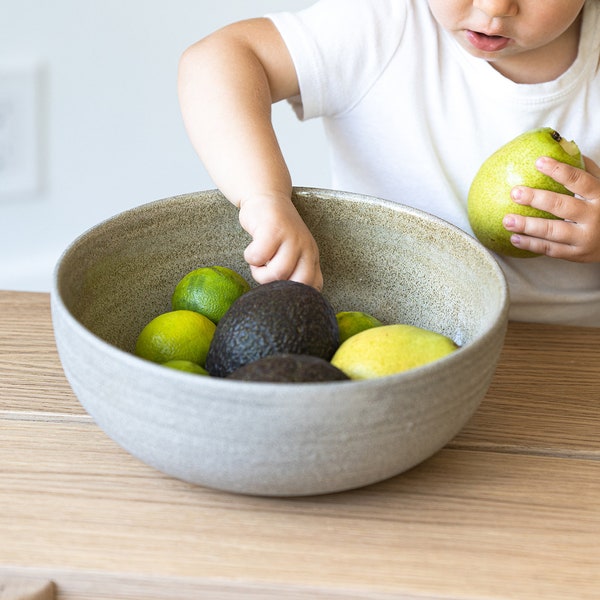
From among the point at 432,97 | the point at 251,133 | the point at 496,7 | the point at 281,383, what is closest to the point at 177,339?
the point at 281,383

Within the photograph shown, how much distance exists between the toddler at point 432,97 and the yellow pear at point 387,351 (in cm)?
31

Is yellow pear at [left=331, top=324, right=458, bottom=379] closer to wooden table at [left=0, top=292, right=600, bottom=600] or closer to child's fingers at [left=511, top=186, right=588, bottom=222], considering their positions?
wooden table at [left=0, top=292, right=600, bottom=600]

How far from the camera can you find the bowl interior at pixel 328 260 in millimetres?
754

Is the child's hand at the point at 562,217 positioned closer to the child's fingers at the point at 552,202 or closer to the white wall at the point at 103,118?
the child's fingers at the point at 552,202

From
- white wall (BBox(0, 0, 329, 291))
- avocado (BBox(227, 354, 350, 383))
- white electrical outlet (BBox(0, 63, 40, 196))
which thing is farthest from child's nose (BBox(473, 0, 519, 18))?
white electrical outlet (BBox(0, 63, 40, 196))

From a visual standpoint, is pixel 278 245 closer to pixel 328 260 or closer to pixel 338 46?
pixel 328 260

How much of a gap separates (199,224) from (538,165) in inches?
13.5

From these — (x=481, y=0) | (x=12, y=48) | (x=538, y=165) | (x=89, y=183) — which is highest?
(x=481, y=0)

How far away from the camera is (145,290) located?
0.81 metres

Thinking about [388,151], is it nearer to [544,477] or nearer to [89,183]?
[544,477]

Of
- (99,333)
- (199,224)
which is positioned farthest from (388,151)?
(99,333)

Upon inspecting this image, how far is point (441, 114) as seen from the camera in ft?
3.88

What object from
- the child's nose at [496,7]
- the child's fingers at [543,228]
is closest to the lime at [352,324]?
the child's fingers at [543,228]

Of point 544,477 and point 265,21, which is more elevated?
point 265,21
